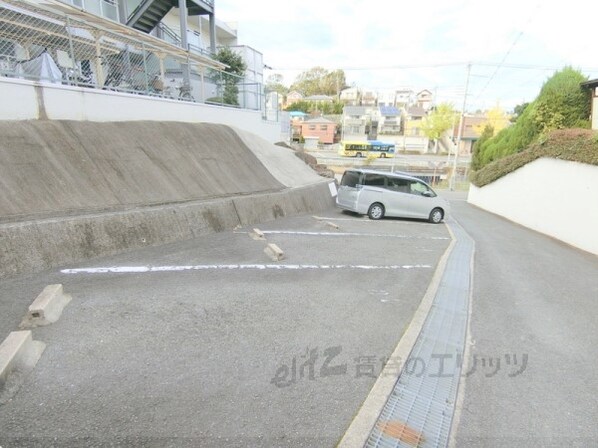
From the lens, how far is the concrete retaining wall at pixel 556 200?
1151 cm

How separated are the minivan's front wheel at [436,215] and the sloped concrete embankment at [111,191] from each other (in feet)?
20.6

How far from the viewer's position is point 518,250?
405 inches

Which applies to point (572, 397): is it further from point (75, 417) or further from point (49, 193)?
point (49, 193)

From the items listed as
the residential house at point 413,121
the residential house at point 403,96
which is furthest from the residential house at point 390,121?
the residential house at point 403,96

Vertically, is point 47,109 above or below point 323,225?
above

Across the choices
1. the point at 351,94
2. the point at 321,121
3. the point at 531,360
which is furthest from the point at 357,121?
the point at 531,360

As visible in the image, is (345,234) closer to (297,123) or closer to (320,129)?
(297,123)

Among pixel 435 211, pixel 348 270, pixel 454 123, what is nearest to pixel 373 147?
pixel 454 123

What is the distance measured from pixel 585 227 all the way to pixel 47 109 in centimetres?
1514

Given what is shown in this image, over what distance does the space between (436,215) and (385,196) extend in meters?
2.56

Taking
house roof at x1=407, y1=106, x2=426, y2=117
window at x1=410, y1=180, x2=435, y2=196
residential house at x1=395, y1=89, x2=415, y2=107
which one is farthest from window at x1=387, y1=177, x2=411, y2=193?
residential house at x1=395, y1=89, x2=415, y2=107

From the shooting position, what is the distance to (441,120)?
65.5 metres

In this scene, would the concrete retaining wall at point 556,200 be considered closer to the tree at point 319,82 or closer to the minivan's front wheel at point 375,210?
the minivan's front wheel at point 375,210

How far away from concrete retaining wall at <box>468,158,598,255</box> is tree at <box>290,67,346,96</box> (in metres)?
92.2
